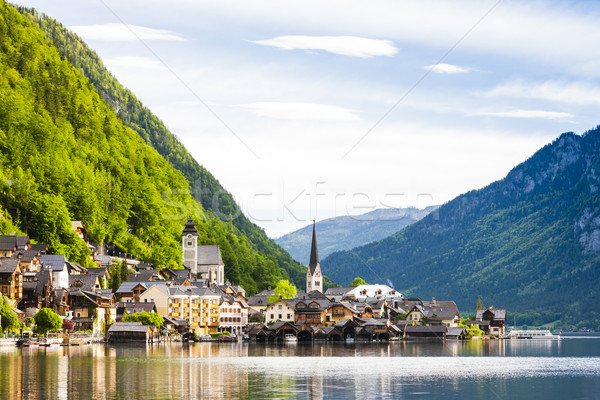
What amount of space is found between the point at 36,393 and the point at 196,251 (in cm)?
14790

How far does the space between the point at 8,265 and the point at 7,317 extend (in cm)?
1471

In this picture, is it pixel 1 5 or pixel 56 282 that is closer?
pixel 56 282

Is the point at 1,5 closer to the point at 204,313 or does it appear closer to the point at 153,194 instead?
the point at 153,194

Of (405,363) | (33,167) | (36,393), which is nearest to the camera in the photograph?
(36,393)

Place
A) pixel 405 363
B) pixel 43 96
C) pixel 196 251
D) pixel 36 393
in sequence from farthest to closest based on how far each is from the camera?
1. pixel 196 251
2. pixel 43 96
3. pixel 405 363
4. pixel 36 393

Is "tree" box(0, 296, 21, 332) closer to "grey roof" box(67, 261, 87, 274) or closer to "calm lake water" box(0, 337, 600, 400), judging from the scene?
"calm lake water" box(0, 337, 600, 400)

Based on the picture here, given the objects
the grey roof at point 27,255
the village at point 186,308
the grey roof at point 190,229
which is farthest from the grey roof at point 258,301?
the grey roof at point 27,255

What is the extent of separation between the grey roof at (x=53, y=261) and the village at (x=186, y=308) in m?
0.14

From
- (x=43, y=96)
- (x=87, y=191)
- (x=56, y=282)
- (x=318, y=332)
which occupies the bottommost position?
(x=318, y=332)

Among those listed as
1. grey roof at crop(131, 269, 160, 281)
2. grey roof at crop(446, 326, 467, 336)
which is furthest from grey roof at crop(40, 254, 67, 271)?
grey roof at crop(446, 326, 467, 336)

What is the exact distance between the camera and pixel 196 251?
199 metres

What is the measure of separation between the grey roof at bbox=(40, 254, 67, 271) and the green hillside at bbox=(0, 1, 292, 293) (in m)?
8.59

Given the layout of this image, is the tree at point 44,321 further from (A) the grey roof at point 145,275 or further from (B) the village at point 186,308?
(A) the grey roof at point 145,275

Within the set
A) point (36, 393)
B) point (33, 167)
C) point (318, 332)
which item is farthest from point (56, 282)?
point (36, 393)
